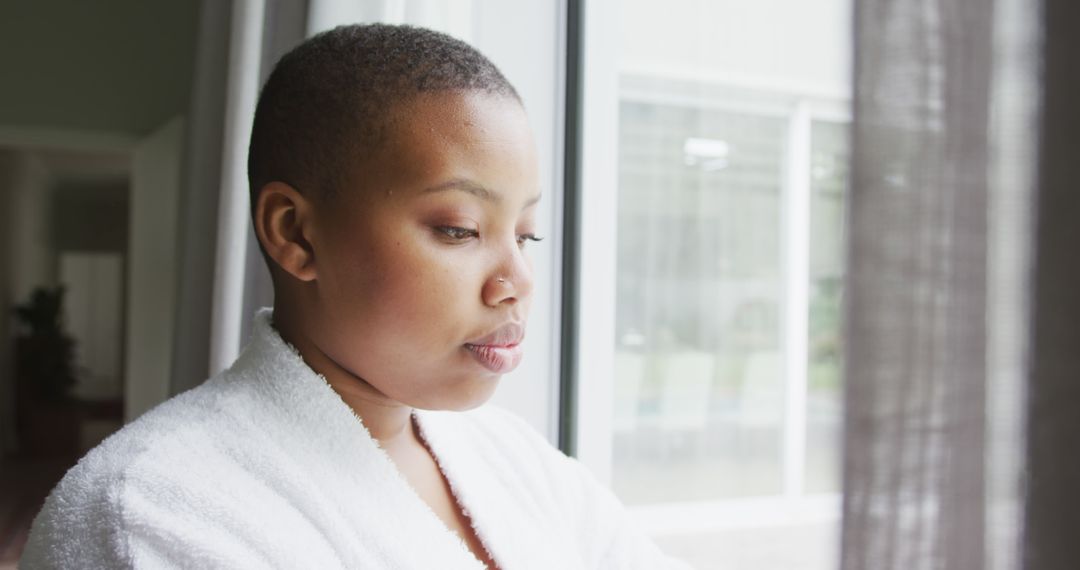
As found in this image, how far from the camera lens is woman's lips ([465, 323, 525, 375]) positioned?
25.6 inches

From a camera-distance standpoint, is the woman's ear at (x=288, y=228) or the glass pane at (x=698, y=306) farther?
the glass pane at (x=698, y=306)

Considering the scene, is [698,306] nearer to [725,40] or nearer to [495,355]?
Result: [725,40]

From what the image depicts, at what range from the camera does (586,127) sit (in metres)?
1.52

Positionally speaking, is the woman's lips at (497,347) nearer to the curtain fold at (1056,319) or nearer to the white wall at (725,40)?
the curtain fold at (1056,319)

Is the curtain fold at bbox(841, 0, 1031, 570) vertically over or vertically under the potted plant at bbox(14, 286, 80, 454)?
over

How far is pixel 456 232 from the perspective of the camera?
0.63 m

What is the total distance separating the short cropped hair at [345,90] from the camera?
65cm

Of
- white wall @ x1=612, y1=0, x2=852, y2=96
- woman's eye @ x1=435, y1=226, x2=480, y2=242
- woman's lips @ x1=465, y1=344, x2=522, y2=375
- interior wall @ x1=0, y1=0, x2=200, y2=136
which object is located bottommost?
woman's lips @ x1=465, y1=344, x2=522, y2=375

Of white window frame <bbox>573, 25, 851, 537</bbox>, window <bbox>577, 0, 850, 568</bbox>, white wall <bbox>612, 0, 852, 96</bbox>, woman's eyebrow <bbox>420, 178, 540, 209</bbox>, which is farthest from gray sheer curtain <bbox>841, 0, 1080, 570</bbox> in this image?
white wall <bbox>612, 0, 852, 96</bbox>

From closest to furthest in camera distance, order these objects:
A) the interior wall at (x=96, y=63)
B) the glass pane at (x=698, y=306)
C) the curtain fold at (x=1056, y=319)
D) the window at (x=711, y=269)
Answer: the curtain fold at (x=1056, y=319) < the window at (x=711, y=269) < the glass pane at (x=698, y=306) < the interior wall at (x=96, y=63)

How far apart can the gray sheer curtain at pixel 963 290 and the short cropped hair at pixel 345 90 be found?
1.22 ft

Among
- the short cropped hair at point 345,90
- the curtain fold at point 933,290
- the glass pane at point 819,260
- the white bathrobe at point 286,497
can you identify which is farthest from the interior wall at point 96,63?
the curtain fold at point 933,290

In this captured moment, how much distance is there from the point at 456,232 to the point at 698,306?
1.54 m

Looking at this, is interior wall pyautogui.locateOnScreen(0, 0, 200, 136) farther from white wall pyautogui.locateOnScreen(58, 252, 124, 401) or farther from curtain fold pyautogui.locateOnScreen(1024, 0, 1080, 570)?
white wall pyautogui.locateOnScreen(58, 252, 124, 401)
